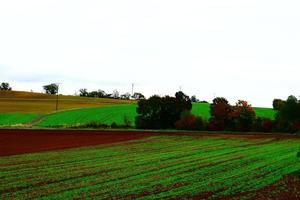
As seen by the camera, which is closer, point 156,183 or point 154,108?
point 156,183

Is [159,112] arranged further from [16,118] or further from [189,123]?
[16,118]

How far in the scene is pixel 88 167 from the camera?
30078 mm

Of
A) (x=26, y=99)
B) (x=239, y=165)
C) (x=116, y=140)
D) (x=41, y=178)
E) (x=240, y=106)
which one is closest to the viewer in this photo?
(x=41, y=178)

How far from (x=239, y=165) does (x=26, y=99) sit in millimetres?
125993

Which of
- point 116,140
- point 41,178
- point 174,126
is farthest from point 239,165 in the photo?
point 174,126

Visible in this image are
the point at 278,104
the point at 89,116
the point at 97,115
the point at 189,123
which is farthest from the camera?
the point at 97,115

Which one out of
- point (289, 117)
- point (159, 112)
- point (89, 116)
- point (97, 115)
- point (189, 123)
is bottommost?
point (189, 123)

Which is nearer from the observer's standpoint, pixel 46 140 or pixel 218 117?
pixel 46 140

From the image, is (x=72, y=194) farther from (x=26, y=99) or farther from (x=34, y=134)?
(x=26, y=99)

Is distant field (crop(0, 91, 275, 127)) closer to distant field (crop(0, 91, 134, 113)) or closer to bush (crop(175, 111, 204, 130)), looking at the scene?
distant field (crop(0, 91, 134, 113))

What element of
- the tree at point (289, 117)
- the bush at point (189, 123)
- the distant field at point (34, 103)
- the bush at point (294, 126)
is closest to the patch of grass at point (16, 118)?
the distant field at point (34, 103)

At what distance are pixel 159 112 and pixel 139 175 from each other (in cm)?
5930

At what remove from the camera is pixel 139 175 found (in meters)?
25.6

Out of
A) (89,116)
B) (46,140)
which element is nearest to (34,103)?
(89,116)
